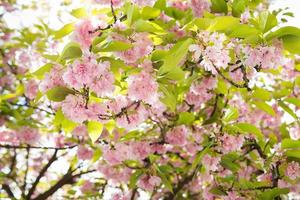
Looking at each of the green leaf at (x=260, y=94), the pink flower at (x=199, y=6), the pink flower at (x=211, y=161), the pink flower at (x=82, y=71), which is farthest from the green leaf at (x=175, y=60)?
the pink flower at (x=211, y=161)

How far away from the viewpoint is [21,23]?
6.57 metres

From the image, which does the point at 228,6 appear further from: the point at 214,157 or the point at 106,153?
the point at 106,153

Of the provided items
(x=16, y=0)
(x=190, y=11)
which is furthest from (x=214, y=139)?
(x=16, y=0)

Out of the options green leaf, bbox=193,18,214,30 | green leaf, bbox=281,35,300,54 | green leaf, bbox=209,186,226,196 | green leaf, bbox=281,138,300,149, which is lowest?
green leaf, bbox=209,186,226,196

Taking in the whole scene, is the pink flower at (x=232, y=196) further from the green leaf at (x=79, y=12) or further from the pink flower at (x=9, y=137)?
the pink flower at (x=9, y=137)

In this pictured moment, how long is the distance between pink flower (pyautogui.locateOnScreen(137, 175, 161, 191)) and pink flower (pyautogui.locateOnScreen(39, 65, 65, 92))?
1.44 meters

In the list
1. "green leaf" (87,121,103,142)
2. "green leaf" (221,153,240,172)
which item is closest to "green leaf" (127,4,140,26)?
"green leaf" (87,121,103,142)

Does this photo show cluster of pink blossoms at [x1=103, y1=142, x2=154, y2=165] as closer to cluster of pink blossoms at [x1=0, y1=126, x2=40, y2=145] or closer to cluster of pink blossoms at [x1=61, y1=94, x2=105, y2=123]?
cluster of pink blossoms at [x1=61, y1=94, x2=105, y2=123]

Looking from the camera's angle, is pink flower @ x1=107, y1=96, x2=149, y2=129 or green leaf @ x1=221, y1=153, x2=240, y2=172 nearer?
pink flower @ x1=107, y1=96, x2=149, y2=129

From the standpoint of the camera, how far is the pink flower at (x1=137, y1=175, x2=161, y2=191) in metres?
3.38

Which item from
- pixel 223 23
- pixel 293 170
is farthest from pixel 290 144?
pixel 223 23

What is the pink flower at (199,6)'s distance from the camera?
105 inches

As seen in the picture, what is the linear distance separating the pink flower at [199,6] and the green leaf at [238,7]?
0.23m

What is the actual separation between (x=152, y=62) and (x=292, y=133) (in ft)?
6.40
